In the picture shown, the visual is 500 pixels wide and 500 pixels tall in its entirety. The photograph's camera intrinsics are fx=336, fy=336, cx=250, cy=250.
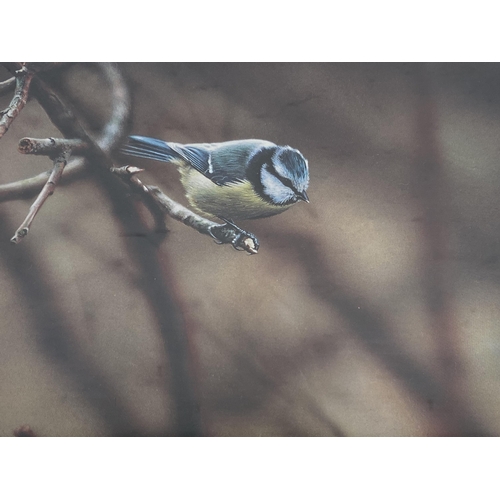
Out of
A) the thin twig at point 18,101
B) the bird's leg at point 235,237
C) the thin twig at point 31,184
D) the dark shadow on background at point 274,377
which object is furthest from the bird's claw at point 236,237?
the thin twig at point 18,101

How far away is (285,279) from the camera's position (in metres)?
1.31

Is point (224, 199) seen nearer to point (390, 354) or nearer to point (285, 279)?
point (285, 279)

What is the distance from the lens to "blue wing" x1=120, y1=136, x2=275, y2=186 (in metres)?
1.32

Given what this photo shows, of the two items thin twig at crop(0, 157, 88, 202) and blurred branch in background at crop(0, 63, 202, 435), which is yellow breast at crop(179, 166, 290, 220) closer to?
blurred branch in background at crop(0, 63, 202, 435)

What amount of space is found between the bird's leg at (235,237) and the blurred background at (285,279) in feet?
0.12

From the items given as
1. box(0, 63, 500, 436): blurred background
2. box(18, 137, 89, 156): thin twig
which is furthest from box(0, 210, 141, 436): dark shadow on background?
box(18, 137, 89, 156): thin twig

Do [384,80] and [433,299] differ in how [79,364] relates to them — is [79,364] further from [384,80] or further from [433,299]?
[384,80]

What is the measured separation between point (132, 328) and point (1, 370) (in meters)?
0.53

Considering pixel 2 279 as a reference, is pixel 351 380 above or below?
below

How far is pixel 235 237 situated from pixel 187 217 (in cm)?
21

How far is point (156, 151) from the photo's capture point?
1322mm

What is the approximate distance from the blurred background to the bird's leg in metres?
0.04

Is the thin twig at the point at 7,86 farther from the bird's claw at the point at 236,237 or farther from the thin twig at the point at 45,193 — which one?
the bird's claw at the point at 236,237

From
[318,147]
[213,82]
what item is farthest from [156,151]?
[318,147]
